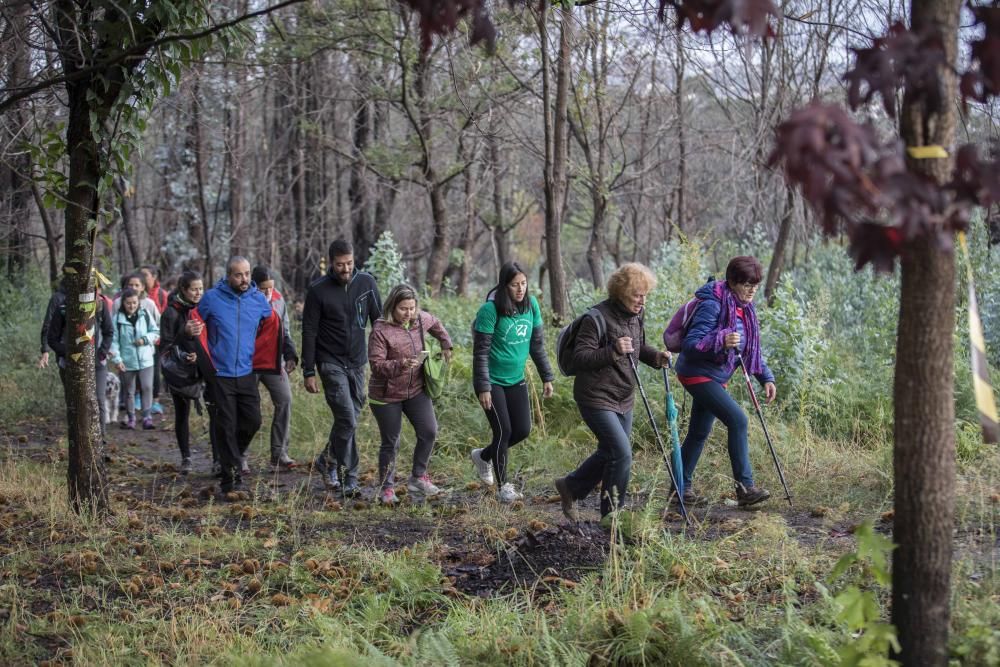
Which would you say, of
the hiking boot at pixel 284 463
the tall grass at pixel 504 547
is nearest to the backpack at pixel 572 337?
the tall grass at pixel 504 547

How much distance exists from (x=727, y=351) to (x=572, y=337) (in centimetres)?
129

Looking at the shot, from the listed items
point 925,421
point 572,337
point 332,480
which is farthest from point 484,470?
point 925,421

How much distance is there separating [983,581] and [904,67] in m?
2.84

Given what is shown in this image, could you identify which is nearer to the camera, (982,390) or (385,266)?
(982,390)

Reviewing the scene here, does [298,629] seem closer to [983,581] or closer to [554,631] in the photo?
[554,631]

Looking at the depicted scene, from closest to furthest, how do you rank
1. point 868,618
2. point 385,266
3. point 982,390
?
point 982,390, point 868,618, point 385,266

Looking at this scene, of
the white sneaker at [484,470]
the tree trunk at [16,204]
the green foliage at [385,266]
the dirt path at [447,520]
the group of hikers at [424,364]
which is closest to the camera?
the dirt path at [447,520]

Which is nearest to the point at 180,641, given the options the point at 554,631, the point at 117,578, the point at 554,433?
the point at 117,578

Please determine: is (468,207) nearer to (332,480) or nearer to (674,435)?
(332,480)

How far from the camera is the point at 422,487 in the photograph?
8.27 metres

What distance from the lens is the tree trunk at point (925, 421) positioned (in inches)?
131

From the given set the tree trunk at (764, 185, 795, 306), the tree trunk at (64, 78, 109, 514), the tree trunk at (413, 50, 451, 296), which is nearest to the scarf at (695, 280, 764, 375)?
the tree trunk at (64, 78, 109, 514)

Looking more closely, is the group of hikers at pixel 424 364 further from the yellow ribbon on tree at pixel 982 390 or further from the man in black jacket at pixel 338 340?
the yellow ribbon on tree at pixel 982 390

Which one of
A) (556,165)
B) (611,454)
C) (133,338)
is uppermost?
(556,165)
